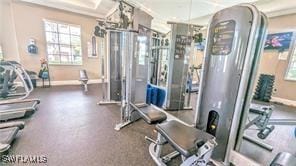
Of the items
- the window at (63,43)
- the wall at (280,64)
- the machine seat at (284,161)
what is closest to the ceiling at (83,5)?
the window at (63,43)

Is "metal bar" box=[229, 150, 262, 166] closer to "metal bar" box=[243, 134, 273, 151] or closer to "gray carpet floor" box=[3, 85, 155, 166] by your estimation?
"metal bar" box=[243, 134, 273, 151]

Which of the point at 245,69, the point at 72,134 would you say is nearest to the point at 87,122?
the point at 72,134

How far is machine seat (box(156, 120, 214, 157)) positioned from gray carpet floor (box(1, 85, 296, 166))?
0.59 m

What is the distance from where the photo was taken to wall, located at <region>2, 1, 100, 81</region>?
4.74 metres

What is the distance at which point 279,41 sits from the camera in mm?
2031

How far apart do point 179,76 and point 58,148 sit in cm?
269

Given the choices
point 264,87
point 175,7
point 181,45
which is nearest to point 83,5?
point 175,7

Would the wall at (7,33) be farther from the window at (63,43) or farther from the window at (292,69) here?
the window at (292,69)

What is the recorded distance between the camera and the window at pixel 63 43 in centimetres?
536

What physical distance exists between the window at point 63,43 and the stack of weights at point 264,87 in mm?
6153

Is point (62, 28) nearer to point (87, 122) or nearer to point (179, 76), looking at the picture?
point (87, 122)

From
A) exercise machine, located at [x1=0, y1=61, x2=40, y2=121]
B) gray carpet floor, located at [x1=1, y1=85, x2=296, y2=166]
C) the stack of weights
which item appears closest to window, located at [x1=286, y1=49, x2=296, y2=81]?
the stack of weights

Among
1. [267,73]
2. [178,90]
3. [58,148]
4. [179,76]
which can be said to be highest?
[267,73]

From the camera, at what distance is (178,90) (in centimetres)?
347
